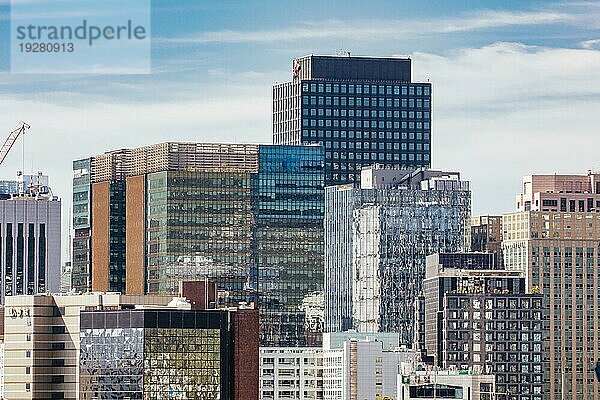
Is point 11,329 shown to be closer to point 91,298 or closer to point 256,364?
point 91,298

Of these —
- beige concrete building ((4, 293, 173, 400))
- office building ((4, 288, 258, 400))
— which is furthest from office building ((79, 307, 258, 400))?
beige concrete building ((4, 293, 173, 400))

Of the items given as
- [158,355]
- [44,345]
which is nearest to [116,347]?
[158,355]

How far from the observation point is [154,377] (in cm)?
16788

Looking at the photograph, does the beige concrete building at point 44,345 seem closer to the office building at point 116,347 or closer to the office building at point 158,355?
the office building at point 116,347

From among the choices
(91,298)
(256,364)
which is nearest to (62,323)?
(91,298)

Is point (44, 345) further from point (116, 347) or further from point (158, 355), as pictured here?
point (158, 355)

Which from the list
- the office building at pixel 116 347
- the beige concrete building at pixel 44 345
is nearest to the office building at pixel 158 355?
the office building at pixel 116 347

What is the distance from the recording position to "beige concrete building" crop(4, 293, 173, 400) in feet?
559

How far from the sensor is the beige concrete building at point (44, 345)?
559 ft

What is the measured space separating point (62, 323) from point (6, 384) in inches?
217

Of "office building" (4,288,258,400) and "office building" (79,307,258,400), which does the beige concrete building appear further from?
"office building" (79,307,258,400)

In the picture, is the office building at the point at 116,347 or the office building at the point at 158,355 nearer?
the office building at the point at 158,355

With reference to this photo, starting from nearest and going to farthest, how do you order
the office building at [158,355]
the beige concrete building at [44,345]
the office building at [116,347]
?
1. the office building at [158,355]
2. the office building at [116,347]
3. the beige concrete building at [44,345]

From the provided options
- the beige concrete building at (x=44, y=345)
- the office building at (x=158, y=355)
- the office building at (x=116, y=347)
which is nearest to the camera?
the office building at (x=158, y=355)
